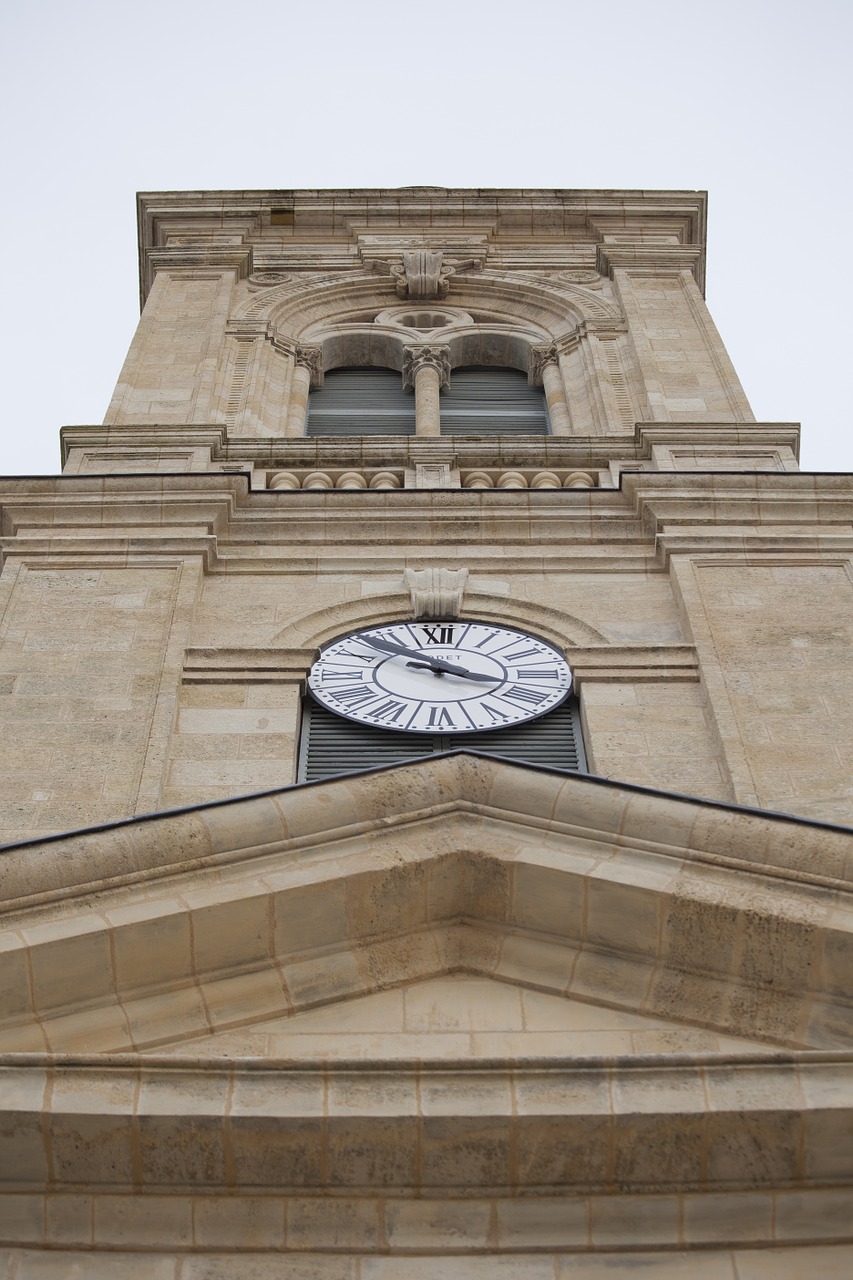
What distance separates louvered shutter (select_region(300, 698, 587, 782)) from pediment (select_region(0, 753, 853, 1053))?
342 centimetres

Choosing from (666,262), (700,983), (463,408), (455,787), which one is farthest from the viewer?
(666,262)

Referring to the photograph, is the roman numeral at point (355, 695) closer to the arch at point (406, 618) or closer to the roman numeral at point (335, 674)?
the roman numeral at point (335, 674)

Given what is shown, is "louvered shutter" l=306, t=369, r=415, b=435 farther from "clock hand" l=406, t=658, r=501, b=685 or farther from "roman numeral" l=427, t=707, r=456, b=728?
"roman numeral" l=427, t=707, r=456, b=728

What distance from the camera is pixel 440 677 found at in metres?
15.0

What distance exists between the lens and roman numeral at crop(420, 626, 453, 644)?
15.6m

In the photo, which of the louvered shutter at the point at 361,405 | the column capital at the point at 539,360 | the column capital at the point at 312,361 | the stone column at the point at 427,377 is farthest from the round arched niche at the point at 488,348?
the column capital at the point at 312,361

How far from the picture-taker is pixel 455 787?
34.7ft

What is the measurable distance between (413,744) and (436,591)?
2337mm

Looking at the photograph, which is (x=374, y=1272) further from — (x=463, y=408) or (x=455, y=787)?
(x=463, y=408)

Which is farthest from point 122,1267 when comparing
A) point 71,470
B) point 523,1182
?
point 71,470

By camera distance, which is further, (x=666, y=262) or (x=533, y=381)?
(x=666, y=262)

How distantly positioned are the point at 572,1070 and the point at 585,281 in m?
19.6

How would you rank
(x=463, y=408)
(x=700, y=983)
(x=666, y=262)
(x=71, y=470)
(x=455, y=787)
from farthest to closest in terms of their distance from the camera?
(x=666, y=262) → (x=463, y=408) → (x=71, y=470) → (x=455, y=787) → (x=700, y=983)

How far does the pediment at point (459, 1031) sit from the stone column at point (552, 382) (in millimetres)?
13017
